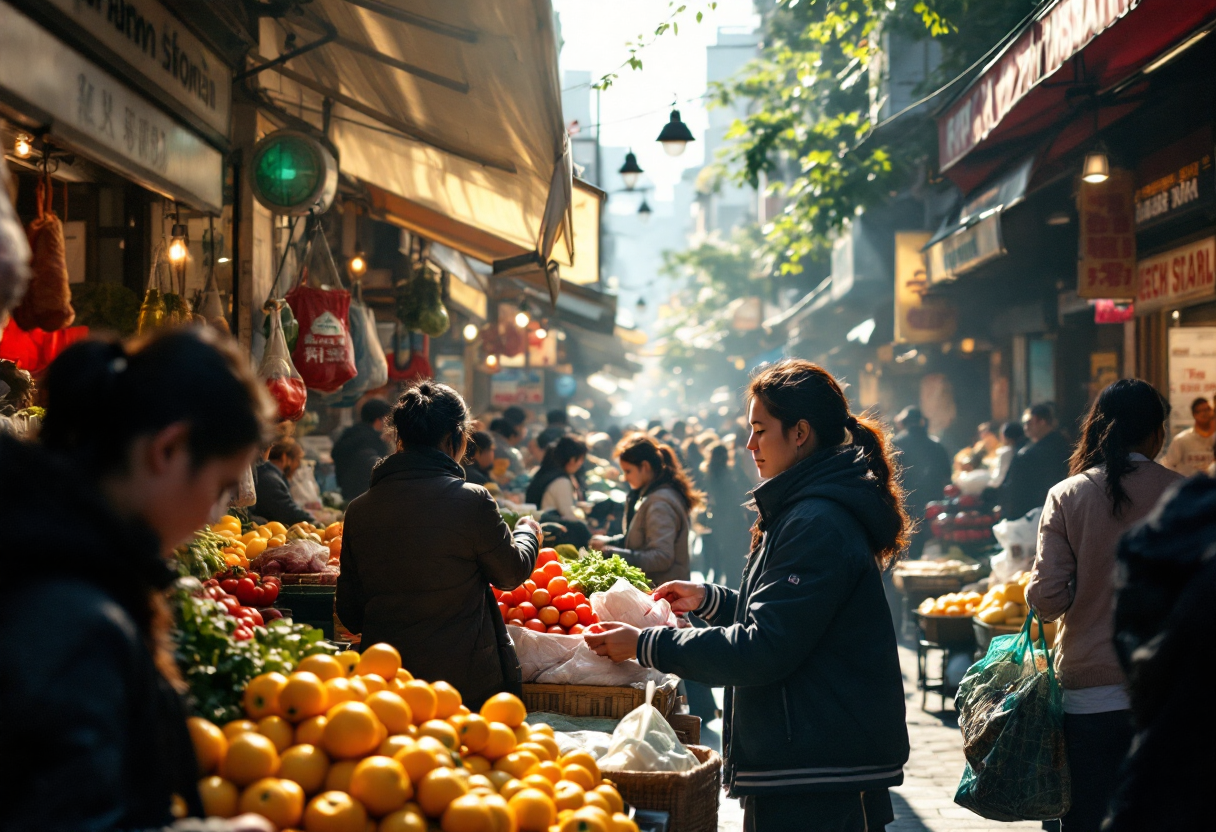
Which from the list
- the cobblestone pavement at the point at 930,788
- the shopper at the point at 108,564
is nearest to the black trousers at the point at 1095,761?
the cobblestone pavement at the point at 930,788

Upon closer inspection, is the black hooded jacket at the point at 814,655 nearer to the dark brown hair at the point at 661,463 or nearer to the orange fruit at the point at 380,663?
the orange fruit at the point at 380,663

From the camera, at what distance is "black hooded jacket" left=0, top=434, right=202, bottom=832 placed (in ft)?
4.45

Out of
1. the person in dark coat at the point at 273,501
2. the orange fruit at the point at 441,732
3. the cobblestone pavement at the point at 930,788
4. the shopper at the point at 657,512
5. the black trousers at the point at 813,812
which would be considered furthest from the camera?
the person in dark coat at the point at 273,501

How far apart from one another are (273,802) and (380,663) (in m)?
0.75

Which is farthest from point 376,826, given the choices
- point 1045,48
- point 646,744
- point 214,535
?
point 1045,48

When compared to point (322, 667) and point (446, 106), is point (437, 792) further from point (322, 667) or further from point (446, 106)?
point (446, 106)

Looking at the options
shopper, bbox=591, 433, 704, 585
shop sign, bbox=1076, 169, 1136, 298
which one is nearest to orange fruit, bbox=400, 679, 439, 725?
shopper, bbox=591, 433, 704, 585

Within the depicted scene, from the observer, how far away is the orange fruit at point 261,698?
97.7 inches

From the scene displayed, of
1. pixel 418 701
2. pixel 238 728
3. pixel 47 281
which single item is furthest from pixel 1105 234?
pixel 238 728

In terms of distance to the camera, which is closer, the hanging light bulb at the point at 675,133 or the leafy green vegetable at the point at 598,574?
the leafy green vegetable at the point at 598,574

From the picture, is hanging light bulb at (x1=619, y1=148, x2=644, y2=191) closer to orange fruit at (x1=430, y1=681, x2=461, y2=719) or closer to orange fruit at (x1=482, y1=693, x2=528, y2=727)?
orange fruit at (x1=482, y1=693, x2=528, y2=727)

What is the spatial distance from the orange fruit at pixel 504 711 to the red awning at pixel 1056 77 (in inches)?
194

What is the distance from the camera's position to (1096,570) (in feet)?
14.2

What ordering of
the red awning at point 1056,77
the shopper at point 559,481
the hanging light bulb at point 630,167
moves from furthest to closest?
1. the hanging light bulb at point 630,167
2. the shopper at point 559,481
3. the red awning at point 1056,77
